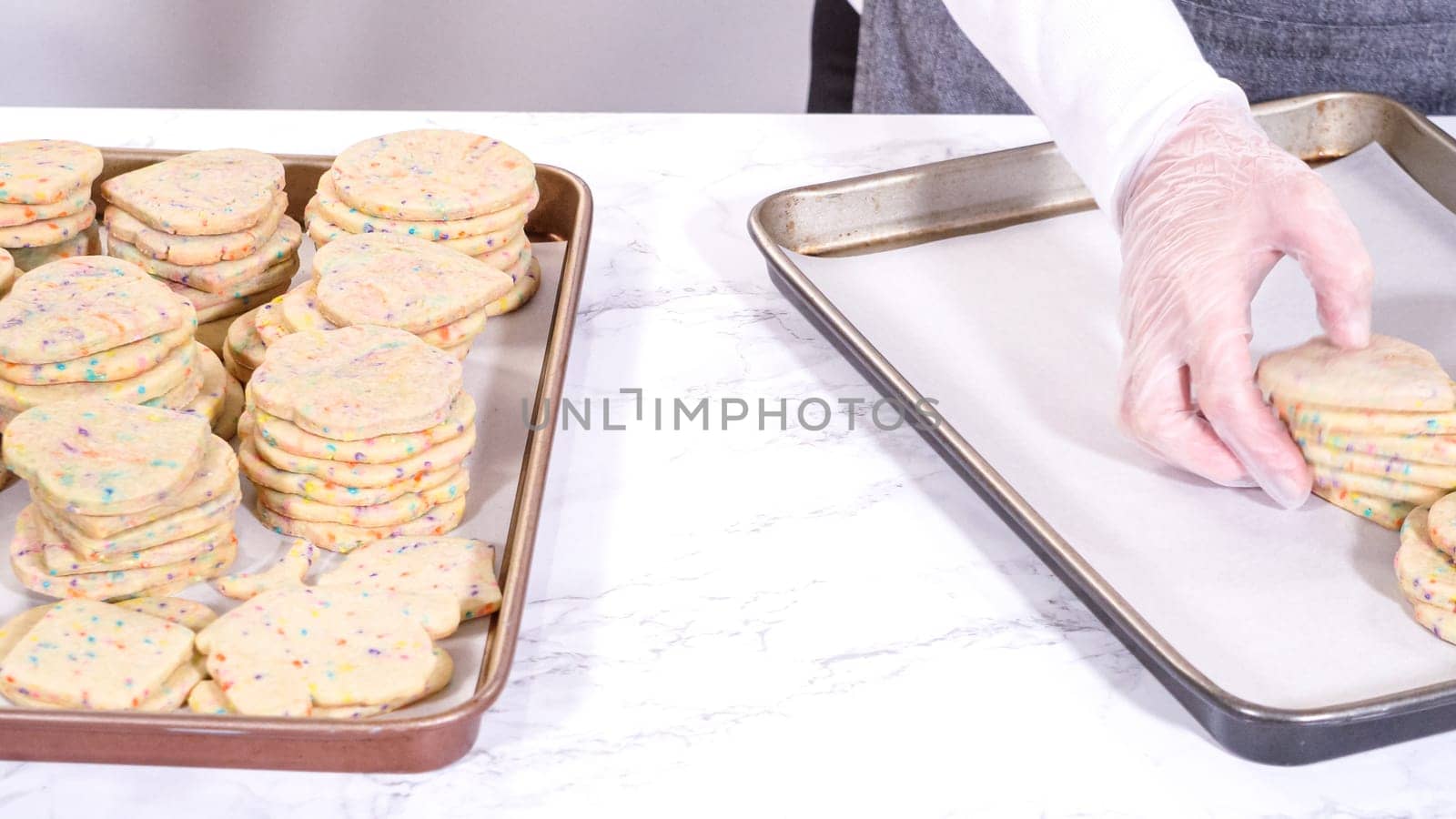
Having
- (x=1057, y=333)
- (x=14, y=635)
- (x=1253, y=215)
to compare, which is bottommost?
(x=14, y=635)

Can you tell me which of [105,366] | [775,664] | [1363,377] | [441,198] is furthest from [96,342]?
[1363,377]

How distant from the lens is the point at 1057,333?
1263mm

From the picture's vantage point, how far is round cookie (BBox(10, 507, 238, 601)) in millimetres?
905

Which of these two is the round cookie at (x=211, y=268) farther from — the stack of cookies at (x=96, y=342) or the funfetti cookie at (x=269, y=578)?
the funfetti cookie at (x=269, y=578)

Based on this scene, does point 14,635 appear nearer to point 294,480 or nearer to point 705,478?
point 294,480

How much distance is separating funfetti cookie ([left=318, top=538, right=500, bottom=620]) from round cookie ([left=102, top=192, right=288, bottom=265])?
0.36 meters

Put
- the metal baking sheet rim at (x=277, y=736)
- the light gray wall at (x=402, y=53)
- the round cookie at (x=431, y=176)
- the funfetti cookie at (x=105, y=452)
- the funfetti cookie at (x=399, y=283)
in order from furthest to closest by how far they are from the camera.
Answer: the light gray wall at (x=402, y=53) < the round cookie at (x=431, y=176) < the funfetti cookie at (x=399, y=283) < the funfetti cookie at (x=105, y=452) < the metal baking sheet rim at (x=277, y=736)

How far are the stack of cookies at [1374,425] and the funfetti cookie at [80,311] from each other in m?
0.88

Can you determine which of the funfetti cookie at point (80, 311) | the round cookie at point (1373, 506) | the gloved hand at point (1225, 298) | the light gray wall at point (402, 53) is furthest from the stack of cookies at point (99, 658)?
the light gray wall at point (402, 53)

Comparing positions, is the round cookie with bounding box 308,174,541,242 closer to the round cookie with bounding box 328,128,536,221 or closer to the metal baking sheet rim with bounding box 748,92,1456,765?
the round cookie with bounding box 328,128,536,221

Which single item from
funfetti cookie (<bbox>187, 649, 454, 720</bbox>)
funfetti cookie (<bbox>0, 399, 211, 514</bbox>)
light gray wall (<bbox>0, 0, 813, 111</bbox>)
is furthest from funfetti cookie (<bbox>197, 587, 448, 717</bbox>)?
light gray wall (<bbox>0, 0, 813, 111</bbox>)

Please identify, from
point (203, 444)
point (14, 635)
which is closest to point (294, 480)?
point (203, 444)

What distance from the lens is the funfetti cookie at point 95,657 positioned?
2.64 ft

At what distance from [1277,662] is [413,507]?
0.61 m
